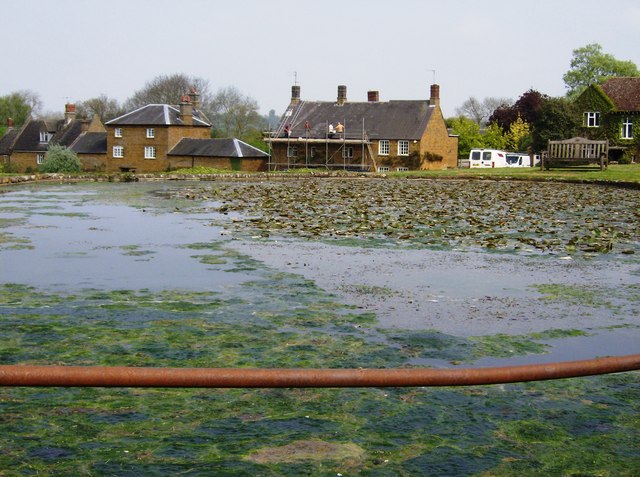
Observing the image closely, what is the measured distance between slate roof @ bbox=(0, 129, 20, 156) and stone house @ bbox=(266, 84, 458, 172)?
1439 inches

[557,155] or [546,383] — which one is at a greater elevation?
[557,155]

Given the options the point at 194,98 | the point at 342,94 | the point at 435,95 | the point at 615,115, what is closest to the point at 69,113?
the point at 194,98

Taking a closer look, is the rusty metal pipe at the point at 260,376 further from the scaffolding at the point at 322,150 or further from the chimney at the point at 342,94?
the chimney at the point at 342,94

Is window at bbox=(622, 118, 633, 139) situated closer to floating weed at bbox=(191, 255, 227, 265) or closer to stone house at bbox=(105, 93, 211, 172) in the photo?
stone house at bbox=(105, 93, 211, 172)

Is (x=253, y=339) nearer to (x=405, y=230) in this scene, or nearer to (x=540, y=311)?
(x=540, y=311)

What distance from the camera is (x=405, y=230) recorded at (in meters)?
17.3

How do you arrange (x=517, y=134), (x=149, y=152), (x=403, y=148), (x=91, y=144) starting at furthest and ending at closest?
1. (x=517, y=134)
2. (x=91, y=144)
3. (x=149, y=152)
4. (x=403, y=148)

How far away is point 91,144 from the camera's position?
8288 cm

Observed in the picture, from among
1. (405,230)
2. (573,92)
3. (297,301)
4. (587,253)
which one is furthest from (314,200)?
(573,92)

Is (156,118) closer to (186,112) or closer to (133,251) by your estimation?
(186,112)

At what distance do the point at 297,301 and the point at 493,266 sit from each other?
4223 mm

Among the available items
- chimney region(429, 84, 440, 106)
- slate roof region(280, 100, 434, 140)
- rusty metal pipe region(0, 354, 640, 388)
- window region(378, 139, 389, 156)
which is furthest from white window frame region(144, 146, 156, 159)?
rusty metal pipe region(0, 354, 640, 388)

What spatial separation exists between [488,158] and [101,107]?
6548cm

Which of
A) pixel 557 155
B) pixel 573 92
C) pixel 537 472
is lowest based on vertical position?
pixel 537 472
